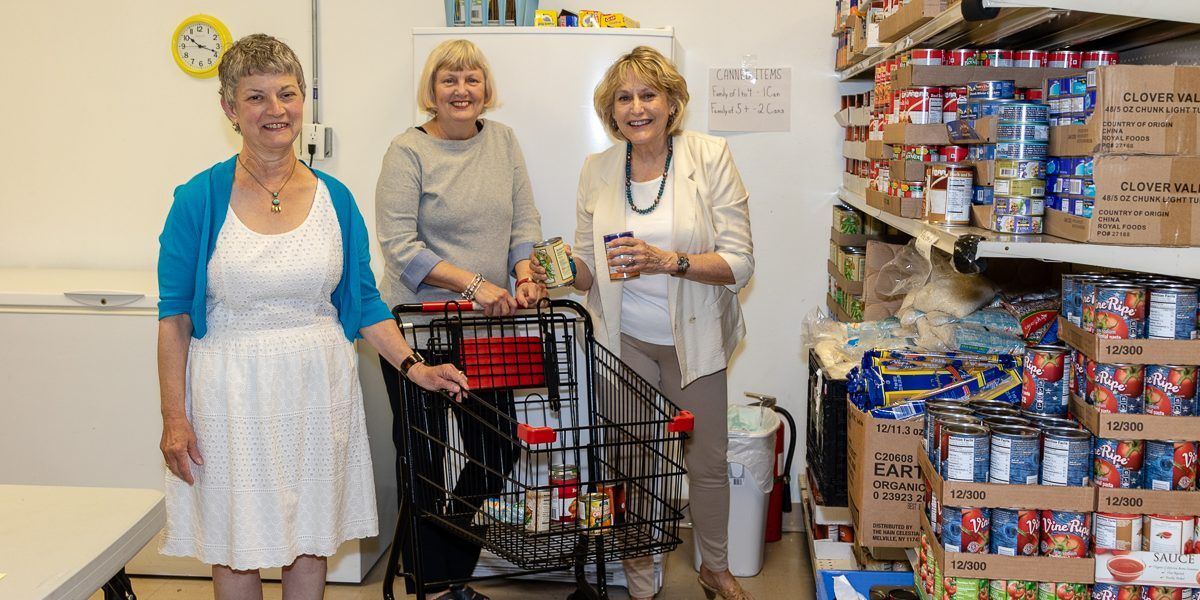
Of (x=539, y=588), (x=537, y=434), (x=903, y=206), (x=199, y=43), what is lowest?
(x=539, y=588)

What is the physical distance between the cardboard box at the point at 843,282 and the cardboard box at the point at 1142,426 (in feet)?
5.47

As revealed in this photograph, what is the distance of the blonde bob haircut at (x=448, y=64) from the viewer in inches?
127

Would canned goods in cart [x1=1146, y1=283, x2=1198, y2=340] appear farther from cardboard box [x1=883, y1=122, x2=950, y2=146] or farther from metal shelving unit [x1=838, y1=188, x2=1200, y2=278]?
cardboard box [x1=883, y1=122, x2=950, y2=146]

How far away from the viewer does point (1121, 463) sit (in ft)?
6.24

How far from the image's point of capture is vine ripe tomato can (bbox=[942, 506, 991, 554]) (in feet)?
6.47

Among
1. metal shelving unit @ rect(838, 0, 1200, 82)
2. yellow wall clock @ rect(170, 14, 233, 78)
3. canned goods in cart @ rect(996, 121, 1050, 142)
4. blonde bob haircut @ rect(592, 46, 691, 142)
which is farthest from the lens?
yellow wall clock @ rect(170, 14, 233, 78)

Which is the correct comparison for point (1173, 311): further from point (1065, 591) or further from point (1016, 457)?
point (1065, 591)

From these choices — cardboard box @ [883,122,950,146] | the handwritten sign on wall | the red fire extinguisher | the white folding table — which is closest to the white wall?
the handwritten sign on wall

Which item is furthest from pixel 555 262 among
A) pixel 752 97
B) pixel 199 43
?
pixel 199 43

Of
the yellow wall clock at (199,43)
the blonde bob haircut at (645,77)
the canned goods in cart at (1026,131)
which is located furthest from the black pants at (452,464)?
the yellow wall clock at (199,43)

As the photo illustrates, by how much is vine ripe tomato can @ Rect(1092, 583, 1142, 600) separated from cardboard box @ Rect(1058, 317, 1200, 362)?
1.39 ft

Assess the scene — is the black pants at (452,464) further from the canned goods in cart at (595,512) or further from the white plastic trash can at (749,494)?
the white plastic trash can at (749,494)

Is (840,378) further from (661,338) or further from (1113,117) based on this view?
(1113,117)

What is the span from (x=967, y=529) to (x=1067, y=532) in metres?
0.17
